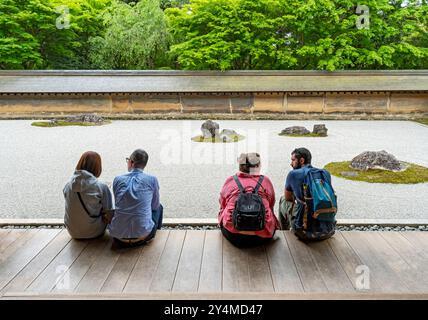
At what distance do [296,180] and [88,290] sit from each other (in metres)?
1.99

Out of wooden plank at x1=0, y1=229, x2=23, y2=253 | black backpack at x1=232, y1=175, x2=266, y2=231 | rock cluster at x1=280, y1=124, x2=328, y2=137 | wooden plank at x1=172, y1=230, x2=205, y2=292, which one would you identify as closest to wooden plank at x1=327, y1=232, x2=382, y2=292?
black backpack at x1=232, y1=175, x2=266, y2=231

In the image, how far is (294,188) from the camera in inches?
126

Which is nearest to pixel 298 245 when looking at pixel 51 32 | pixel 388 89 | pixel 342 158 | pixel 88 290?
pixel 88 290

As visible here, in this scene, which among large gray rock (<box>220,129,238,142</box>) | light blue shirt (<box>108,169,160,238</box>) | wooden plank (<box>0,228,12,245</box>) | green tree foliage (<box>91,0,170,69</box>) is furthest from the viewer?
green tree foliage (<box>91,0,170,69</box>)

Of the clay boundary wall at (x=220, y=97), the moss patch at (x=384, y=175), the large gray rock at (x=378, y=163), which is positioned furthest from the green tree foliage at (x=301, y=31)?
the moss patch at (x=384, y=175)

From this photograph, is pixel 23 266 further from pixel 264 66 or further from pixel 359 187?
pixel 264 66

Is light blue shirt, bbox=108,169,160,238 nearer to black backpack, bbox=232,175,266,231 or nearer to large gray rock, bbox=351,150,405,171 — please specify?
black backpack, bbox=232,175,266,231

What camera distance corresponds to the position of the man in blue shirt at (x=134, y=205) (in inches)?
118

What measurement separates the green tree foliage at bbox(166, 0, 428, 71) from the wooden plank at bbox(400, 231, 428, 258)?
49.7 feet

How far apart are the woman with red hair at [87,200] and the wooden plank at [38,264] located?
16 cm

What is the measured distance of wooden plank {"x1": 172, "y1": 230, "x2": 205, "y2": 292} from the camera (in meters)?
2.56

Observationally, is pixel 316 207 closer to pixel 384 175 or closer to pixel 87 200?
pixel 87 200

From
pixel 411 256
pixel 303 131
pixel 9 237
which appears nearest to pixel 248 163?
pixel 411 256
